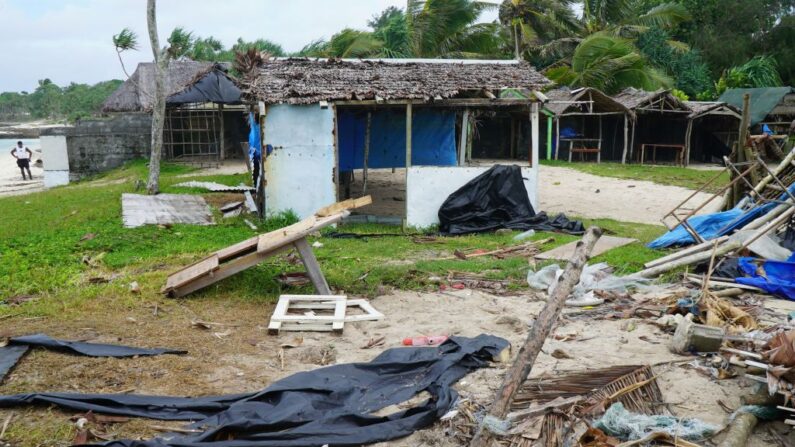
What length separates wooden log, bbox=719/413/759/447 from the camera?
4.48 m

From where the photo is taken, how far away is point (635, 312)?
7.55m

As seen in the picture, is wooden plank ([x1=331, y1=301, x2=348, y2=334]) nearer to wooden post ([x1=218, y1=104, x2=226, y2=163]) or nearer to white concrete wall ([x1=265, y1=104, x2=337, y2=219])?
white concrete wall ([x1=265, y1=104, x2=337, y2=219])

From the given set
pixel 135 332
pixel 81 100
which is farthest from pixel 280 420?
pixel 81 100

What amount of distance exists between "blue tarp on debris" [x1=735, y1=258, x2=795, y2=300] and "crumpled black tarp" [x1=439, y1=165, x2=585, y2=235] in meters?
4.62

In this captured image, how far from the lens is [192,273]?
796 centimetres

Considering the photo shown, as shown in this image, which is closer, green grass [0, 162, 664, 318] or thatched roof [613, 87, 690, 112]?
green grass [0, 162, 664, 318]

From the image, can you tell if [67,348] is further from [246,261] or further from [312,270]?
[312,270]

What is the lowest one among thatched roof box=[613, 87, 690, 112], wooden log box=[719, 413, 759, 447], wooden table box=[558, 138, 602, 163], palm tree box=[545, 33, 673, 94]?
wooden log box=[719, 413, 759, 447]

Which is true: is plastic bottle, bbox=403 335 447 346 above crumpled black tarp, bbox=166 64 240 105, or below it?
below

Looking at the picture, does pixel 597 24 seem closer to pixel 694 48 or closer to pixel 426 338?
pixel 694 48

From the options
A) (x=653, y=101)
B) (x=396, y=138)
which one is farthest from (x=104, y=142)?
(x=653, y=101)

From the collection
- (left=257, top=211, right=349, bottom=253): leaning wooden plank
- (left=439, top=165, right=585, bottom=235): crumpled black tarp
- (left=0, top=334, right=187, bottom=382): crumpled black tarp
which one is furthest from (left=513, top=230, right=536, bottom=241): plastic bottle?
(left=0, top=334, right=187, bottom=382): crumpled black tarp

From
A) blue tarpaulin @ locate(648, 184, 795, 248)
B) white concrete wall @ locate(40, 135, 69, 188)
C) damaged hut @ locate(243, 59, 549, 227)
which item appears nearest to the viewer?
blue tarpaulin @ locate(648, 184, 795, 248)

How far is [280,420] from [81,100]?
7433cm
